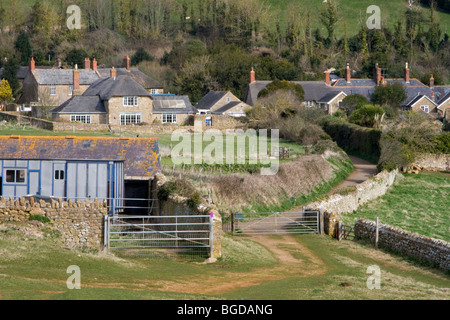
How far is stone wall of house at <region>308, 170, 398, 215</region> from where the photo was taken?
111 ft

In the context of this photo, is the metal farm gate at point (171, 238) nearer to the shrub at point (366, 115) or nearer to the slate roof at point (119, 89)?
the slate roof at point (119, 89)

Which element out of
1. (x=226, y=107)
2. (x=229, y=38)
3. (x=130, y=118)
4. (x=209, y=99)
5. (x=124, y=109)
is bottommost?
(x=130, y=118)

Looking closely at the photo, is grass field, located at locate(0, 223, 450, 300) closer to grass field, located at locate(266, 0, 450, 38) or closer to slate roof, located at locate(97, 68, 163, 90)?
slate roof, located at locate(97, 68, 163, 90)

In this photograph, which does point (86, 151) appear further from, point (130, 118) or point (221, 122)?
point (221, 122)

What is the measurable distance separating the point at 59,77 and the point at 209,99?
1702cm

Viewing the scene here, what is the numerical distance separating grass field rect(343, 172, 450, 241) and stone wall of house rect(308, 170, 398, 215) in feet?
1.20

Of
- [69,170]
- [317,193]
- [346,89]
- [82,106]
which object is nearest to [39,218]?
[69,170]

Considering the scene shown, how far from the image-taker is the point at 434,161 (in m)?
52.7

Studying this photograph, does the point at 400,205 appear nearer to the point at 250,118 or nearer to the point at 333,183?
the point at 333,183

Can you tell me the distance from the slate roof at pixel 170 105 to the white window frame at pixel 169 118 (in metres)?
0.32

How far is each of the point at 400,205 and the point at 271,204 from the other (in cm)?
810

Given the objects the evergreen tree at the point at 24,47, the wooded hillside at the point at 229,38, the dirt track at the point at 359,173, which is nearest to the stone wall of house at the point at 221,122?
the dirt track at the point at 359,173

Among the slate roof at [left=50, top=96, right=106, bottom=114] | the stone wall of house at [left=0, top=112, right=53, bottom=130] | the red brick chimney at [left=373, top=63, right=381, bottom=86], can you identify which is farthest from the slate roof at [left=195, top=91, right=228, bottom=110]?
the stone wall of house at [left=0, top=112, right=53, bottom=130]
